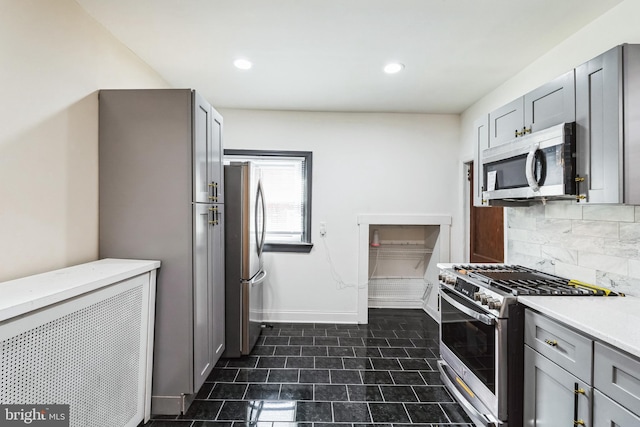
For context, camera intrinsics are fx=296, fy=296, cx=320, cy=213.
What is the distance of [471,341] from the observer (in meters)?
1.96

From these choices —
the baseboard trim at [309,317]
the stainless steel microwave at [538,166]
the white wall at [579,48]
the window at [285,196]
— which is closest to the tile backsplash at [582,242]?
the stainless steel microwave at [538,166]

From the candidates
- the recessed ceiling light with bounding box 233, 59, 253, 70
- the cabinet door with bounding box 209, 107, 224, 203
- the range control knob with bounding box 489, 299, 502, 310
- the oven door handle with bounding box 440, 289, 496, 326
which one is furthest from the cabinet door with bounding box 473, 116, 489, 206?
the cabinet door with bounding box 209, 107, 224, 203

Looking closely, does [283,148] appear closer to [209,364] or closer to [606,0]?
[209,364]

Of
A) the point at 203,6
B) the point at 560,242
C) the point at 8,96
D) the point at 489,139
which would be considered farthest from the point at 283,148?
the point at 560,242

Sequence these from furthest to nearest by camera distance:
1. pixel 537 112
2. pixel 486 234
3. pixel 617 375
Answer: pixel 486 234
pixel 537 112
pixel 617 375

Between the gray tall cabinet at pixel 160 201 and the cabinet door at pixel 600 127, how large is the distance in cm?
223

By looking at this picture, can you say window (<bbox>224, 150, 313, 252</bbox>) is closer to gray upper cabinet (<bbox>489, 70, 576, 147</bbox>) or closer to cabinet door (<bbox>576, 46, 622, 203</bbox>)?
gray upper cabinet (<bbox>489, 70, 576, 147</bbox>)

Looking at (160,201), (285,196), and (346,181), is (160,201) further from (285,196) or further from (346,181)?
(346,181)

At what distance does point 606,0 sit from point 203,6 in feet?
7.72

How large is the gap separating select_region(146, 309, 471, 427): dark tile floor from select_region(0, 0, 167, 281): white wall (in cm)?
130

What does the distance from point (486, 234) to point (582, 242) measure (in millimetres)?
1278

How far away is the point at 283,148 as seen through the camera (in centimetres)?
368

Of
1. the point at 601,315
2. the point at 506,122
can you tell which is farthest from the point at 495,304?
the point at 506,122

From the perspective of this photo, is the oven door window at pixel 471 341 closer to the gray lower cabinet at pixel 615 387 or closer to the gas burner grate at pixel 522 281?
the gas burner grate at pixel 522 281
